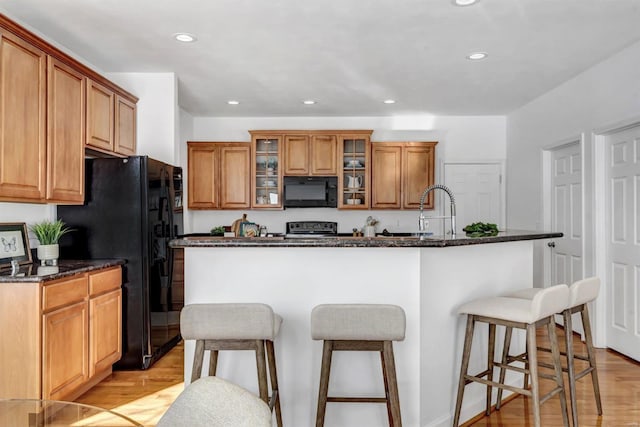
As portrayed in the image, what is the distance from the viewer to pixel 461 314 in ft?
8.60

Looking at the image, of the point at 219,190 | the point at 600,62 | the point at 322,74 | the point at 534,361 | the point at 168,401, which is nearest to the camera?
the point at 534,361

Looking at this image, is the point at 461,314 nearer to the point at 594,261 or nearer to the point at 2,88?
the point at 594,261

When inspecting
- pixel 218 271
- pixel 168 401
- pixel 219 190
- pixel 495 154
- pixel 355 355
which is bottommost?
pixel 168 401

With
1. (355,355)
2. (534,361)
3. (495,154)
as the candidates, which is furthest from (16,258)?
(495,154)

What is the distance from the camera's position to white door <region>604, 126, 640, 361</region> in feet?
12.5

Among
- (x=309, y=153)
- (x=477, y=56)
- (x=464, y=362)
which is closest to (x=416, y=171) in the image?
(x=309, y=153)

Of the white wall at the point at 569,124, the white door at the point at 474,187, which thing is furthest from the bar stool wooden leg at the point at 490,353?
the white door at the point at 474,187

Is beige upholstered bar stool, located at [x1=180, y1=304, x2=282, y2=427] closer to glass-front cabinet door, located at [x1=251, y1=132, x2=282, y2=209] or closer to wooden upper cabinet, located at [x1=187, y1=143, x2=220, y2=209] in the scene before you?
glass-front cabinet door, located at [x1=251, y1=132, x2=282, y2=209]

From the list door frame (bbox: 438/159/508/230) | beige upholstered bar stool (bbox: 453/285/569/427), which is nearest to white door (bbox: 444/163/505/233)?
door frame (bbox: 438/159/508/230)

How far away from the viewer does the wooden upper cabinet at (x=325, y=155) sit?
19.8 feet

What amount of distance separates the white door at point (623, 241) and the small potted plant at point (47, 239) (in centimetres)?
455

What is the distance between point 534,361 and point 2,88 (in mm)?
3207

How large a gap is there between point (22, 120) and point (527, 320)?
10.0 feet

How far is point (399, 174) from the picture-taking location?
6.11 metres
